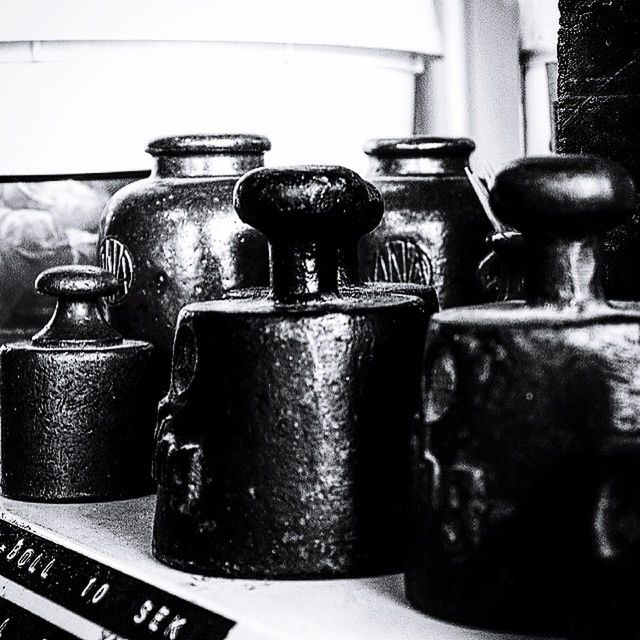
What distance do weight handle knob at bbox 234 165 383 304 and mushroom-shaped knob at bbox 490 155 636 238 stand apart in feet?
0.51

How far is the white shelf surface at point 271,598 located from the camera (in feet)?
2.40

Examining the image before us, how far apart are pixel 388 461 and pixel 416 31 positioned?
1.01 meters

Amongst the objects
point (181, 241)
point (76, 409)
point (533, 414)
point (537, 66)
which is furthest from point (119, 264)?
point (537, 66)

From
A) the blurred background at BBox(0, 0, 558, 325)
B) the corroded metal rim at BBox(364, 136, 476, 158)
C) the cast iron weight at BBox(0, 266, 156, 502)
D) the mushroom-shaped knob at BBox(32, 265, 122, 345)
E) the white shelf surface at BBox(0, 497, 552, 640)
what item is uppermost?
the blurred background at BBox(0, 0, 558, 325)

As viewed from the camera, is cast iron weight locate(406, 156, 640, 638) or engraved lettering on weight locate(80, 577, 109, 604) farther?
engraved lettering on weight locate(80, 577, 109, 604)

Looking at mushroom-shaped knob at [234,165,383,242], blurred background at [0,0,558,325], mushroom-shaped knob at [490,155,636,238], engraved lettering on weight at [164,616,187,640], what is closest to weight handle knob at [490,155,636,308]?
mushroom-shaped knob at [490,155,636,238]

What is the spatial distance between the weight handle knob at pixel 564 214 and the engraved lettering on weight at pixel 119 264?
0.56 meters

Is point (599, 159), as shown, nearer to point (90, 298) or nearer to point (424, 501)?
point (424, 501)

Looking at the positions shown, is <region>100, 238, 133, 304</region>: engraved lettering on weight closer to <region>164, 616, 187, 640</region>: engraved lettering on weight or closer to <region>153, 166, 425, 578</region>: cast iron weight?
<region>153, 166, 425, 578</region>: cast iron weight

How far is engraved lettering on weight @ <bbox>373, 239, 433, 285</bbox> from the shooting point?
1187 millimetres

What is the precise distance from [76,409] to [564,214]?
542mm

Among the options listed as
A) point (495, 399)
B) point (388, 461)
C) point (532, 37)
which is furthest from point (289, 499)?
point (532, 37)

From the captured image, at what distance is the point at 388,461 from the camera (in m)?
0.86

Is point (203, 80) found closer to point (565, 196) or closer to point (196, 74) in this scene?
point (196, 74)
